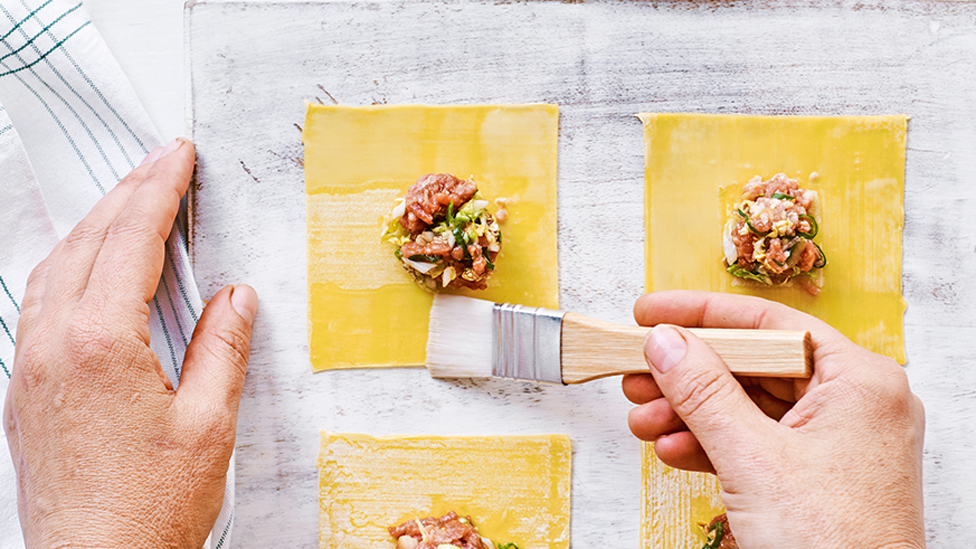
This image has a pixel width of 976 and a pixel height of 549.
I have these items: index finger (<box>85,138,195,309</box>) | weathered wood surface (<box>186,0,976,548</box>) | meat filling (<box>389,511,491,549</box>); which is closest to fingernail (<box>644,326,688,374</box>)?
weathered wood surface (<box>186,0,976,548</box>)

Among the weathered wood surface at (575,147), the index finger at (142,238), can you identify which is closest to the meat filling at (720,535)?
the weathered wood surface at (575,147)

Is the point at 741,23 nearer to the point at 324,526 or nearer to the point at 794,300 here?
the point at 794,300

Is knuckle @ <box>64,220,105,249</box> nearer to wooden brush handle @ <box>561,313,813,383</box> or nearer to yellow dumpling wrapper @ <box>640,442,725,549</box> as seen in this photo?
wooden brush handle @ <box>561,313,813,383</box>

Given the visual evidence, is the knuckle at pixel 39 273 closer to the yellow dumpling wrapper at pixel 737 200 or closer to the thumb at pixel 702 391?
the thumb at pixel 702 391

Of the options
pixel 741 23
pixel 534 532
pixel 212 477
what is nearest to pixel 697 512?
pixel 534 532

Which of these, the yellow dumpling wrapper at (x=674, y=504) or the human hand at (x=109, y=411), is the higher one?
the human hand at (x=109, y=411)
